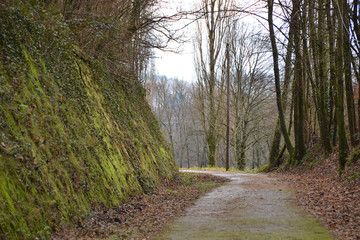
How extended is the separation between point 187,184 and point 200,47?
1983cm

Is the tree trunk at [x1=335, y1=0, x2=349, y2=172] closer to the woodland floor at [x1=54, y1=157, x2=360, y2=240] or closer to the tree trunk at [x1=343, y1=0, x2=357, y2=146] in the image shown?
the tree trunk at [x1=343, y1=0, x2=357, y2=146]

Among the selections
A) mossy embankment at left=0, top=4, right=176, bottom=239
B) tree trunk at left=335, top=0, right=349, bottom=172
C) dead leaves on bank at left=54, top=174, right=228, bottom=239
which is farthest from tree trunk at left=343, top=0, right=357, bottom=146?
mossy embankment at left=0, top=4, right=176, bottom=239

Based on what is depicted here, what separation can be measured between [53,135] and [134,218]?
2299 millimetres

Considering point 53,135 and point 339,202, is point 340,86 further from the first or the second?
point 53,135

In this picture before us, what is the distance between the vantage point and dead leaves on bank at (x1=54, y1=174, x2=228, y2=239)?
17.9ft

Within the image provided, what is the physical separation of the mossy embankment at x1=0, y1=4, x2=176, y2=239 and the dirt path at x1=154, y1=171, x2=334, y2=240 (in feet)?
5.62

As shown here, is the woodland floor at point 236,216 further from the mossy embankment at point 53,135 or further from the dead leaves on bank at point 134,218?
the mossy embankment at point 53,135

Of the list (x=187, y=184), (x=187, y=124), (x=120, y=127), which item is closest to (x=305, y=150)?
(x=187, y=184)

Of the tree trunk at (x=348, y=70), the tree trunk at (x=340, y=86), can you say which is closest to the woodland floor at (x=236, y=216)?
the tree trunk at (x=340, y=86)

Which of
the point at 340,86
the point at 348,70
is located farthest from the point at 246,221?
the point at 348,70

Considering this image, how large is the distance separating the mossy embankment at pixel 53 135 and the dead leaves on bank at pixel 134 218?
0.72ft

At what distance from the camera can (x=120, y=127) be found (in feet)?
35.1

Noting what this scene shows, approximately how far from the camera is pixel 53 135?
21.0ft

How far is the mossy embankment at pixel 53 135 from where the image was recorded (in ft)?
15.6
